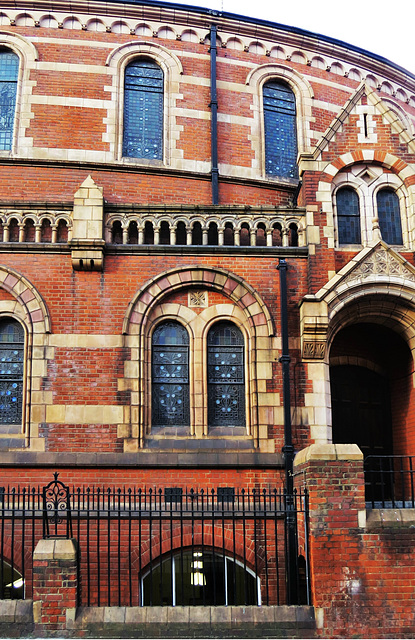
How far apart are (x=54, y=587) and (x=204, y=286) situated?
22.0 ft

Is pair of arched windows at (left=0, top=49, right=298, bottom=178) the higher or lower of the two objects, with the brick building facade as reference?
higher

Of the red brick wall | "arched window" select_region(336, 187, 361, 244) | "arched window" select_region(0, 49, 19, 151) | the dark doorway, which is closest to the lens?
the red brick wall

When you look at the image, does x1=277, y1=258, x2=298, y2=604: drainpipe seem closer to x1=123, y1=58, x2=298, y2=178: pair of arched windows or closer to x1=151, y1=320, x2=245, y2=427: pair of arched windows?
x1=151, y1=320, x2=245, y2=427: pair of arched windows

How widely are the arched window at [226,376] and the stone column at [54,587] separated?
15.9 ft

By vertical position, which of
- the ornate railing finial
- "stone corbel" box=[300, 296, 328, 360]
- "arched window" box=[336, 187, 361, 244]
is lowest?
the ornate railing finial

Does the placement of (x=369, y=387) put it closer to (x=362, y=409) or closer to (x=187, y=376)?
(x=362, y=409)

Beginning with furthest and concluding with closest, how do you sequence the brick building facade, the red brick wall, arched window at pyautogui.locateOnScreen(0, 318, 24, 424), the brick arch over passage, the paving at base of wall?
the brick arch over passage, arched window at pyautogui.locateOnScreen(0, 318, 24, 424), the brick building facade, the red brick wall, the paving at base of wall

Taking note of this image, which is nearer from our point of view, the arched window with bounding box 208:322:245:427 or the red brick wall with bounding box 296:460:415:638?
the red brick wall with bounding box 296:460:415:638

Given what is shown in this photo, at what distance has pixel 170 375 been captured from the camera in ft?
46.2

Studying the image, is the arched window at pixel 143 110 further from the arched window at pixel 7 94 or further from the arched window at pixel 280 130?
the arched window at pixel 280 130

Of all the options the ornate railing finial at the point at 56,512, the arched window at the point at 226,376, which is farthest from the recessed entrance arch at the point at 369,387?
the ornate railing finial at the point at 56,512

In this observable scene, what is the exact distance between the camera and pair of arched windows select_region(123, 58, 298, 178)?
1800 cm

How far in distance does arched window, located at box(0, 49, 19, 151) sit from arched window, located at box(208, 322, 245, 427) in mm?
7371

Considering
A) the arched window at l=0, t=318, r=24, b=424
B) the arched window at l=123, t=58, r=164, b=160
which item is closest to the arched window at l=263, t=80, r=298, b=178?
the arched window at l=123, t=58, r=164, b=160
